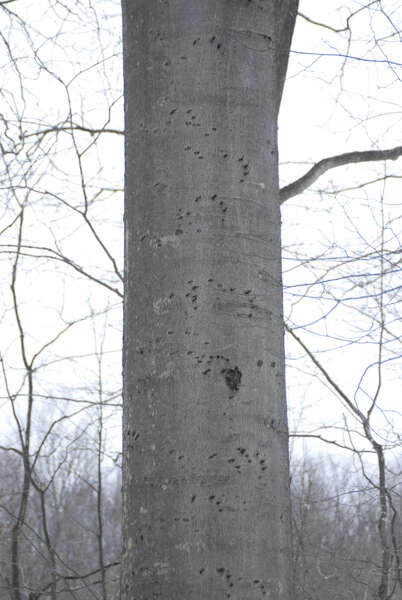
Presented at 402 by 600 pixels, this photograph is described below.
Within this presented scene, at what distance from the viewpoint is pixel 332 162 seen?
9.53 ft

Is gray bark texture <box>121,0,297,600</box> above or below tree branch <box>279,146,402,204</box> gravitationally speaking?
below

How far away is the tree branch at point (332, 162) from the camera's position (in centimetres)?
275

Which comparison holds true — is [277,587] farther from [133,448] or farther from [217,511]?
[133,448]

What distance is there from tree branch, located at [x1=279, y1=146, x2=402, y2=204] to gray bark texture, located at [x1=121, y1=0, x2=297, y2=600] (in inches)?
58.5

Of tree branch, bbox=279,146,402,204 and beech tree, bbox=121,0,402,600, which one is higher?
tree branch, bbox=279,146,402,204

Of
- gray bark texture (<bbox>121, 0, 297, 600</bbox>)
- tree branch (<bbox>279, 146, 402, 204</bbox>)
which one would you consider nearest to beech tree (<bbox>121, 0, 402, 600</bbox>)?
gray bark texture (<bbox>121, 0, 297, 600</bbox>)

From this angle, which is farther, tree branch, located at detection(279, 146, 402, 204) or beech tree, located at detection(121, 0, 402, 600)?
tree branch, located at detection(279, 146, 402, 204)

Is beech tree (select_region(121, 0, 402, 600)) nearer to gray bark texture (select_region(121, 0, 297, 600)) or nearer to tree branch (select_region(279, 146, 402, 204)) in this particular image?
gray bark texture (select_region(121, 0, 297, 600))

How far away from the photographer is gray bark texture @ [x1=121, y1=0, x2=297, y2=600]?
3.18 feet

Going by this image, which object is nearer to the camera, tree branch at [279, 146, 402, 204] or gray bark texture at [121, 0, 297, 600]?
gray bark texture at [121, 0, 297, 600]

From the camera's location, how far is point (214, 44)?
1.21 metres

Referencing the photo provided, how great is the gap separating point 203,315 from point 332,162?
2.05 meters

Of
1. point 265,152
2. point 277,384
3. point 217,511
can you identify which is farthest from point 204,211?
point 217,511

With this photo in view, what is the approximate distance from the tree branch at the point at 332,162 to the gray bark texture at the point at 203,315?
1485mm
